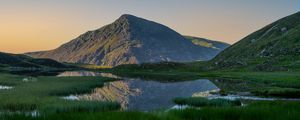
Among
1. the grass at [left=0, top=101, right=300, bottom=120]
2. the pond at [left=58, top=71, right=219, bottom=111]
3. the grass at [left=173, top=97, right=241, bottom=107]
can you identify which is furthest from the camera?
the pond at [left=58, top=71, right=219, bottom=111]

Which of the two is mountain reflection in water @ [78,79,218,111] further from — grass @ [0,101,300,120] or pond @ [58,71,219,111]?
grass @ [0,101,300,120]

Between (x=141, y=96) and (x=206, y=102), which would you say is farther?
(x=141, y=96)

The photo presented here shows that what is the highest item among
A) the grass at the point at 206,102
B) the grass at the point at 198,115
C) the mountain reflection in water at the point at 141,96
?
the grass at the point at 198,115

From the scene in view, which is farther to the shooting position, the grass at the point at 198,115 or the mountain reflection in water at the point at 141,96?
the mountain reflection in water at the point at 141,96

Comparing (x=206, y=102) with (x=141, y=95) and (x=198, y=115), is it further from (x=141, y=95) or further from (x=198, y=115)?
(x=141, y=95)

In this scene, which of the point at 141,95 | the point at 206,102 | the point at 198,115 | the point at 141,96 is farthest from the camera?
the point at 141,95

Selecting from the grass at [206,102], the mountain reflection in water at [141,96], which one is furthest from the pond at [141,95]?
the grass at [206,102]

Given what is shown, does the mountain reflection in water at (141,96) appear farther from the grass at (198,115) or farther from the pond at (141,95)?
the grass at (198,115)

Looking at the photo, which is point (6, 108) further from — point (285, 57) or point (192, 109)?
point (285, 57)

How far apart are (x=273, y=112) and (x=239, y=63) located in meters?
148

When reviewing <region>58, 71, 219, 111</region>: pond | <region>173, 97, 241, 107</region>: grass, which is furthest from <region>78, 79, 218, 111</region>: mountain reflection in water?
<region>173, 97, 241, 107</region>: grass

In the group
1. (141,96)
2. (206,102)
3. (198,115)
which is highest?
(198,115)

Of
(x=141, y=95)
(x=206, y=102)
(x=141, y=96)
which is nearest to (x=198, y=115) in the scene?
(x=206, y=102)

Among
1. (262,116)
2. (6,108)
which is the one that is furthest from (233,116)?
(6,108)
